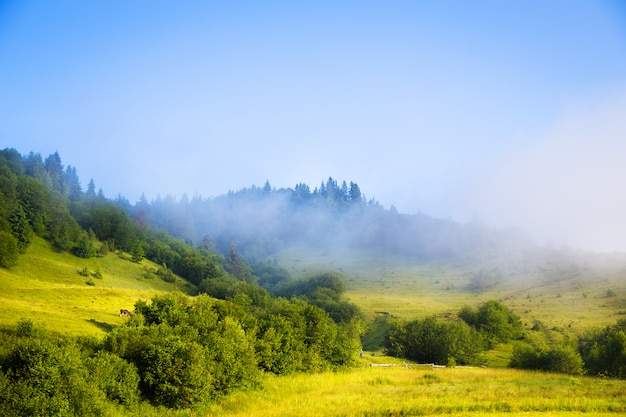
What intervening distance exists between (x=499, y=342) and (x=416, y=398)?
233 ft

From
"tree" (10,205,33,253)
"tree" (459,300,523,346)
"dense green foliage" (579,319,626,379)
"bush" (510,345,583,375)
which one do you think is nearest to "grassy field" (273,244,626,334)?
"tree" (459,300,523,346)

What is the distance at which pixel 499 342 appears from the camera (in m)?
95.1

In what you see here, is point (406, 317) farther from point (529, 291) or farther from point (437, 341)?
point (529, 291)

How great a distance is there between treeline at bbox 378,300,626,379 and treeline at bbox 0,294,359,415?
111 ft

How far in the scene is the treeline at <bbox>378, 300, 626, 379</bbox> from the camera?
5831 centimetres

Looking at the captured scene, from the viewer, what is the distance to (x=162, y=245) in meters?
172

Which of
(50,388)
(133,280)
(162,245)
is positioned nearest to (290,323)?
(50,388)

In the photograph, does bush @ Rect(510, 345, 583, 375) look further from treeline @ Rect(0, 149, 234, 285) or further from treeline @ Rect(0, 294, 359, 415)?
treeline @ Rect(0, 149, 234, 285)

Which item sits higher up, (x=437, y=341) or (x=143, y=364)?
(x=143, y=364)

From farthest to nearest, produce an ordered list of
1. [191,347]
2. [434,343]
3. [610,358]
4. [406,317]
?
[406,317]
[434,343]
[610,358]
[191,347]

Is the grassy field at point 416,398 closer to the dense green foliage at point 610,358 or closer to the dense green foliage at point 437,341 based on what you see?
the dense green foliage at point 610,358

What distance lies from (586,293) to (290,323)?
11064cm

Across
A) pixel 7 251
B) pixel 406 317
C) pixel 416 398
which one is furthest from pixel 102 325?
pixel 406 317

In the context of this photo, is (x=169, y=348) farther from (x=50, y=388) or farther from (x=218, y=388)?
(x=50, y=388)
